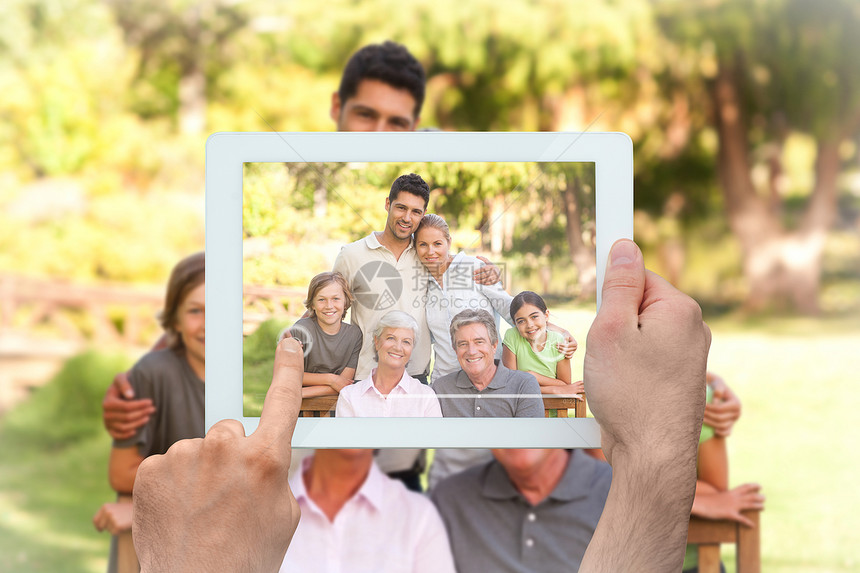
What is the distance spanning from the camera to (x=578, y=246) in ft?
2.51

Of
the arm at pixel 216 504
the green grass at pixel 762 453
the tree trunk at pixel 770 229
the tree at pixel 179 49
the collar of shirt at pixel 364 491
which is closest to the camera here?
the arm at pixel 216 504

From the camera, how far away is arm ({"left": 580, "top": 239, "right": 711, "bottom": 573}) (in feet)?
2.02

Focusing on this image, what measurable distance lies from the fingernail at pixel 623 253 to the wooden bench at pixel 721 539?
0.76 metres

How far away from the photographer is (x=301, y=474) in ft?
4.00

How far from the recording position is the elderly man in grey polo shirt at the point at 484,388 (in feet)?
2.40

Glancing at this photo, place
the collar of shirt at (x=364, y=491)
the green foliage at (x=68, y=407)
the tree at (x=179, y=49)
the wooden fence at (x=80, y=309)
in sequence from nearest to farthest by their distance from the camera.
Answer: the collar of shirt at (x=364, y=491)
the green foliage at (x=68, y=407)
the wooden fence at (x=80, y=309)
the tree at (x=179, y=49)

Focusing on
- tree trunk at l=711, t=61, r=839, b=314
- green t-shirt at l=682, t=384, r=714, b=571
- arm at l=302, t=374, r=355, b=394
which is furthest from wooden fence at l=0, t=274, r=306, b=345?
tree trunk at l=711, t=61, r=839, b=314

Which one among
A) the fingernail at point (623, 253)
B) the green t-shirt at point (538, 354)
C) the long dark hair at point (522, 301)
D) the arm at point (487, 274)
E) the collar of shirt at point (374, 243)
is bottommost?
the green t-shirt at point (538, 354)

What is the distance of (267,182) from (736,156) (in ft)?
16.8

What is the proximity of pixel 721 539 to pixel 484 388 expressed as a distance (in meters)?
0.80

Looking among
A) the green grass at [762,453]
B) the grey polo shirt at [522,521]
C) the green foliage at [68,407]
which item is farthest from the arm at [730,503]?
the green foliage at [68,407]

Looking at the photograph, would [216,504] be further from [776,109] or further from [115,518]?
[776,109]

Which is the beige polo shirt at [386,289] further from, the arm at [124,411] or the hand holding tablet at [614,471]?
the arm at [124,411]

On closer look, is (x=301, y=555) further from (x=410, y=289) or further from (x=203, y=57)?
(x=203, y=57)
